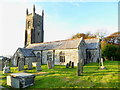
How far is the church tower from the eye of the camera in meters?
34.3

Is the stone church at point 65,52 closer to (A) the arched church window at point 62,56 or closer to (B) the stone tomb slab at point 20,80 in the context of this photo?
(A) the arched church window at point 62,56

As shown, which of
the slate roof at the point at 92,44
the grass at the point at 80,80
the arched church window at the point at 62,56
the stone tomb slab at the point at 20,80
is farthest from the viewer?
the slate roof at the point at 92,44

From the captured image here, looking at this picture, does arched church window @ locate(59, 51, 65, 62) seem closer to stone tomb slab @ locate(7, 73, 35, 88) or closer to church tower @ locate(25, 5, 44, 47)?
stone tomb slab @ locate(7, 73, 35, 88)

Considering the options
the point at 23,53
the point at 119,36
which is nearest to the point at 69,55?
the point at 23,53

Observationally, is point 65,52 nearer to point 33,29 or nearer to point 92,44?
point 92,44

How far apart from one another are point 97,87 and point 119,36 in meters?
35.0

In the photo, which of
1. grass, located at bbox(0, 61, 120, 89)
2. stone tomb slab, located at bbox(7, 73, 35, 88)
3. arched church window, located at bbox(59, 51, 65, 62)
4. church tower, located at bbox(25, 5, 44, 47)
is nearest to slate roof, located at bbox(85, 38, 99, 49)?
arched church window, located at bbox(59, 51, 65, 62)

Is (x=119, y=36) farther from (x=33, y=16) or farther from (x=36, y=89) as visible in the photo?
(x=36, y=89)

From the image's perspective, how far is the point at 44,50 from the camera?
23.1 meters

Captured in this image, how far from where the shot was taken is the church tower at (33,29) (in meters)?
34.3

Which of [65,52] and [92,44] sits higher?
[92,44]

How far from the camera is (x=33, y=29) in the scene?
34156 mm

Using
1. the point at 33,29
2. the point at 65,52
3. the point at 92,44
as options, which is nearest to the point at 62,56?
the point at 65,52

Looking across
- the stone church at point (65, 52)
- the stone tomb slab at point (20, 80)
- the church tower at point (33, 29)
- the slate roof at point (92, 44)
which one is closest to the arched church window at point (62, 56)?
the stone church at point (65, 52)
